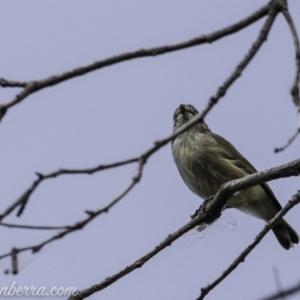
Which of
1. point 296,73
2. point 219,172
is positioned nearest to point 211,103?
point 296,73

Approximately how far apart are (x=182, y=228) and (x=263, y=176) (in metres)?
0.72

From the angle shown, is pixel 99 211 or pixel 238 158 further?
pixel 238 158

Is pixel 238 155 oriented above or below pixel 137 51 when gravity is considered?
above

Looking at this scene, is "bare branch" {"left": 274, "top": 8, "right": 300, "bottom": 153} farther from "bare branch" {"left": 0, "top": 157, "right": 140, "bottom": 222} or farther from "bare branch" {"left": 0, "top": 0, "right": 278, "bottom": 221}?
"bare branch" {"left": 0, "top": 157, "right": 140, "bottom": 222}

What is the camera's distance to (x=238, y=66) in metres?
2.82

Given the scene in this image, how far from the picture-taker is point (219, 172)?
317 inches

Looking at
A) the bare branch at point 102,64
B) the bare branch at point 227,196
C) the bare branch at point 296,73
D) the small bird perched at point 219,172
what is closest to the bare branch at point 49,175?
the bare branch at point 102,64

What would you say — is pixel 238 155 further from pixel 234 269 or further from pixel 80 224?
pixel 80 224

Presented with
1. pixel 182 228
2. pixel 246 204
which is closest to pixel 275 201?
pixel 246 204

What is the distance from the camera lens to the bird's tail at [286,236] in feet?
25.7

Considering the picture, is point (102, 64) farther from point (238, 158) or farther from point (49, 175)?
point (238, 158)

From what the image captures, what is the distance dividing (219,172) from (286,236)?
953 mm

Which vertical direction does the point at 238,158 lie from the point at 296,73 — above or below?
above

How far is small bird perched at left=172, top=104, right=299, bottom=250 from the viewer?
772cm
